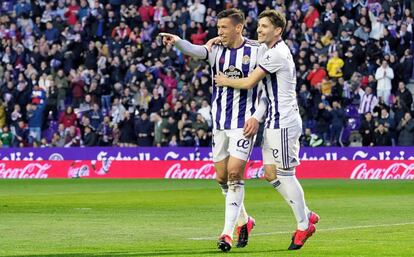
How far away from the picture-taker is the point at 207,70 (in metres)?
39.0

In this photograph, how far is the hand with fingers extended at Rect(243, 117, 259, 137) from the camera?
13305 mm

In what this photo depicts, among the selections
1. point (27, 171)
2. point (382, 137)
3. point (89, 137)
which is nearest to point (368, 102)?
point (382, 137)

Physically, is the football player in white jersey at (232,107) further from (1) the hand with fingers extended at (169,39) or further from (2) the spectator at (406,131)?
(2) the spectator at (406,131)

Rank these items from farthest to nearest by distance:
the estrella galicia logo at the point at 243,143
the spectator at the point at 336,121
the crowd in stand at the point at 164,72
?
the crowd in stand at the point at 164,72 < the spectator at the point at 336,121 < the estrella galicia logo at the point at 243,143

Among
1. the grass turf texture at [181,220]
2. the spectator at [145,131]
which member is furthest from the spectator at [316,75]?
the grass turf texture at [181,220]

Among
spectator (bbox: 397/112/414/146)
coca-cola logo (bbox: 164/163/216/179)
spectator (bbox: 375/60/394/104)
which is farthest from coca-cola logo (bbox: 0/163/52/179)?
spectator (bbox: 397/112/414/146)

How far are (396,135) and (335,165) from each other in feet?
6.78

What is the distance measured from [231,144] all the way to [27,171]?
25.0 meters

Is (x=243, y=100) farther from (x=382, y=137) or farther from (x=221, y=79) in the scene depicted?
(x=382, y=137)

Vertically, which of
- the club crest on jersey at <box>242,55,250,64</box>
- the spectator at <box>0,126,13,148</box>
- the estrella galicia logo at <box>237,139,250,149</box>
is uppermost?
the club crest on jersey at <box>242,55,250,64</box>

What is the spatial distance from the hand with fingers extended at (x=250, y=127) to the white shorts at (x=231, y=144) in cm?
8

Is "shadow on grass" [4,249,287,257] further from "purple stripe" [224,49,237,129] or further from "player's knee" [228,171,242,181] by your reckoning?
"purple stripe" [224,49,237,129]

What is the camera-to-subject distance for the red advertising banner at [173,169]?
111 ft

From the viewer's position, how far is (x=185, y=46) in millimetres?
13375
